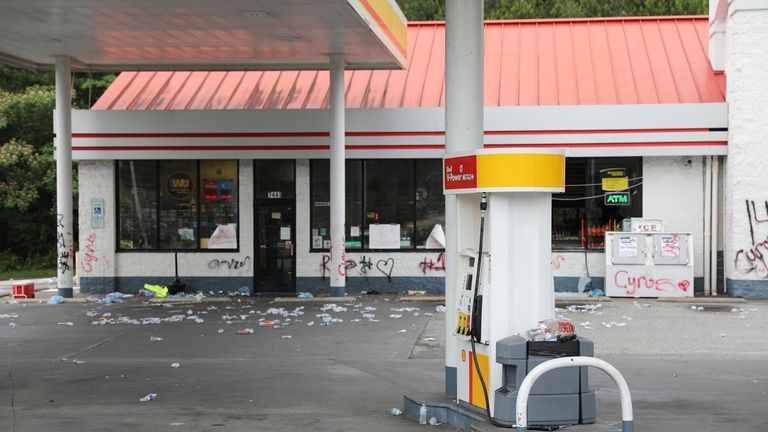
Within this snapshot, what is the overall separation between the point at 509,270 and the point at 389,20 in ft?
40.2

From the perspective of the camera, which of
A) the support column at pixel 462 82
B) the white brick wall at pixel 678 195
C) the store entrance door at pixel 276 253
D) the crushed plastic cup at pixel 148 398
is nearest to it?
the support column at pixel 462 82

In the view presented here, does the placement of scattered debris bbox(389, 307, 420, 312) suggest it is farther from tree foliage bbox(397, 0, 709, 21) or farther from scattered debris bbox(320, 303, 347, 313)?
tree foliage bbox(397, 0, 709, 21)

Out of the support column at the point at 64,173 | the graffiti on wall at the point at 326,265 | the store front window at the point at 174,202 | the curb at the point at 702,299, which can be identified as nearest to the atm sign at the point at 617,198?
the curb at the point at 702,299

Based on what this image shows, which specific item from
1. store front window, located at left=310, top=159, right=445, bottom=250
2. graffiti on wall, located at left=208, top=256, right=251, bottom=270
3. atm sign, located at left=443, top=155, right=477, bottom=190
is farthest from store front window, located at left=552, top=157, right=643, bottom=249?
atm sign, located at left=443, top=155, right=477, bottom=190

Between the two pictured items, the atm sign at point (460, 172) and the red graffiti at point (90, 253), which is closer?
the atm sign at point (460, 172)

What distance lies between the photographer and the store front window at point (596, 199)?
21672mm

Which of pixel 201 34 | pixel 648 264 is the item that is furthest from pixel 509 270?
pixel 648 264

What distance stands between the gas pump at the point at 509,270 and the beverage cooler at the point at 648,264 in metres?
12.8

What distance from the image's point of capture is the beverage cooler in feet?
67.9

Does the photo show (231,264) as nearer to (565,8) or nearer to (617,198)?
(617,198)

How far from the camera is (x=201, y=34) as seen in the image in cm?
1908

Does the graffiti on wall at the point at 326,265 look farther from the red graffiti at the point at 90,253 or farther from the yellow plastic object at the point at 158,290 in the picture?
the red graffiti at the point at 90,253

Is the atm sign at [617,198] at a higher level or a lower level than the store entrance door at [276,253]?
higher

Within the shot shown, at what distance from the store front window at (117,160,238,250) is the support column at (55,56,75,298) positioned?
4.68ft
